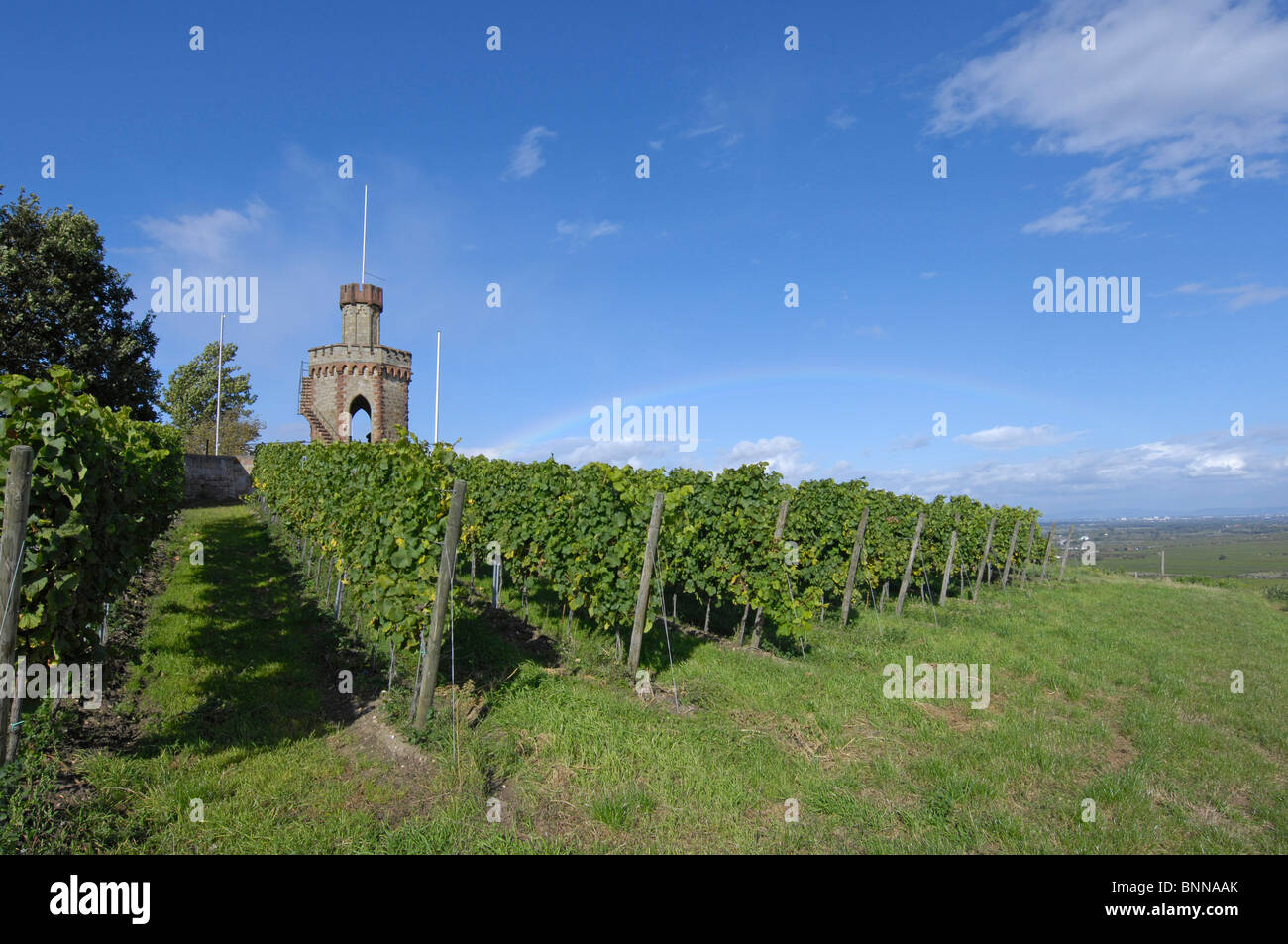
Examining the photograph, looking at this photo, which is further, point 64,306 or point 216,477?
point 216,477

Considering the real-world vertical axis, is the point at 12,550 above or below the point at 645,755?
above

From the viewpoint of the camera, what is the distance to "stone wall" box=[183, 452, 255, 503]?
101 feet

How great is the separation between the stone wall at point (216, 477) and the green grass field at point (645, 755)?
2556cm

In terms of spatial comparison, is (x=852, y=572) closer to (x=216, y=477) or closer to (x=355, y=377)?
(x=216, y=477)

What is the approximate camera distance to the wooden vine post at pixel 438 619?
226 inches

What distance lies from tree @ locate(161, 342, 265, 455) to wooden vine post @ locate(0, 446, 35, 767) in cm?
4728

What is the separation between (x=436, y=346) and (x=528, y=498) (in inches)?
1217

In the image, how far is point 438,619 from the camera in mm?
5836

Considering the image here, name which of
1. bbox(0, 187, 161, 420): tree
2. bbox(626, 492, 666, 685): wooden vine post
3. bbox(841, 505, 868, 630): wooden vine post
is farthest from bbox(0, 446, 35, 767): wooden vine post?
bbox(0, 187, 161, 420): tree

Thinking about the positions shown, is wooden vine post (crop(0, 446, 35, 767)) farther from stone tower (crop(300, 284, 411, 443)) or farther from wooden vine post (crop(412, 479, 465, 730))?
stone tower (crop(300, 284, 411, 443))

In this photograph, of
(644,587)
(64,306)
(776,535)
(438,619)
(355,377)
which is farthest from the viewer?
(355,377)

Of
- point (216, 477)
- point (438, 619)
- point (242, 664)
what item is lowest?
point (242, 664)

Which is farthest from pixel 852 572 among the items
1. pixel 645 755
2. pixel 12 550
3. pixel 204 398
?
pixel 204 398

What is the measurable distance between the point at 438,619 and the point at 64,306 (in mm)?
28256
